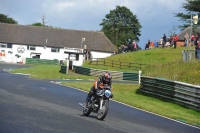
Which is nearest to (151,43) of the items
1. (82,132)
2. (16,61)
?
(16,61)

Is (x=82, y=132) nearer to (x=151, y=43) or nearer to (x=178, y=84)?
(x=178, y=84)

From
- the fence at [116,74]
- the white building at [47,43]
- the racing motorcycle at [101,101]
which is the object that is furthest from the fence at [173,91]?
the white building at [47,43]

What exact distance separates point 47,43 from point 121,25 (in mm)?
28516

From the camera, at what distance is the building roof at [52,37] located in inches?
4035

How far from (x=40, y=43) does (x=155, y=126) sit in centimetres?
8744

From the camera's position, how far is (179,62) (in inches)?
1443

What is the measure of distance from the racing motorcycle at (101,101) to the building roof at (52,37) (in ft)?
284

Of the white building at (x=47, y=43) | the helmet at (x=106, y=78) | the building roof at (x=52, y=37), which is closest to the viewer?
the helmet at (x=106, y=78)

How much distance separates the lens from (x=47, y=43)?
102 metres

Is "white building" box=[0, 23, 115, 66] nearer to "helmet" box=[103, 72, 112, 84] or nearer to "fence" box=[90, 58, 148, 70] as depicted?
"fence" box=[90, 58, 148, 70]

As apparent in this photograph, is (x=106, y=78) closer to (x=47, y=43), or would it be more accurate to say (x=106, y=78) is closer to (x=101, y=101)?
(x=101, y=101)

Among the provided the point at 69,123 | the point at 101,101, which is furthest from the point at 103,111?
the point at 69,123

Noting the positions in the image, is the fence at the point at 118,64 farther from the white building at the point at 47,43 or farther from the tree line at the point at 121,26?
the tree line at the point at 121,26

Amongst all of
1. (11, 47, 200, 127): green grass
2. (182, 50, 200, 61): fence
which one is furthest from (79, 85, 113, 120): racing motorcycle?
(182, 50, 200, 61): fence
